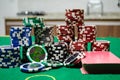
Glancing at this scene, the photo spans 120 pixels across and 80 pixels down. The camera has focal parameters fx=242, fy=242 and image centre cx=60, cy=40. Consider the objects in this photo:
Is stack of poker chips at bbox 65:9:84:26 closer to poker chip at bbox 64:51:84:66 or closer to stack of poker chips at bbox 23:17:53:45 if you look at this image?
stack of poker chips at bbox 23:17:53:45

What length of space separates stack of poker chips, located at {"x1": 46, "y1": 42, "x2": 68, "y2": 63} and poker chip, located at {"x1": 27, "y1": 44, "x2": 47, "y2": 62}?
4 centimetres

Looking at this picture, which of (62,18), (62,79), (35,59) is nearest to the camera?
(62,79)

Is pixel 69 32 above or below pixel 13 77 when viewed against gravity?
above

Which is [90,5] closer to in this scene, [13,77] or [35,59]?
[35,59]

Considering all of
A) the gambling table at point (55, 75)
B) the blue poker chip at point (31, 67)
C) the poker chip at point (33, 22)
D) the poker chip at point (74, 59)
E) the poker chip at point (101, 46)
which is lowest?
the gambling table at point (55, 75)

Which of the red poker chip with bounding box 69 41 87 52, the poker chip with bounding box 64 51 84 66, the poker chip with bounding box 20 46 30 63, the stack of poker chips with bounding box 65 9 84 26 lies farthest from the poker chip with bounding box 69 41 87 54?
the poker chip with bounding box 20 46 30 63

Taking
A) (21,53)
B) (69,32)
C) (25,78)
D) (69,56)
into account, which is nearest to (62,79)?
(25,78)


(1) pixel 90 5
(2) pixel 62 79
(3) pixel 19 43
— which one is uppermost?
(1) pixel 90 5

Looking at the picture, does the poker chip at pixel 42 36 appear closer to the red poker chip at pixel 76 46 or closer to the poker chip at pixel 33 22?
the poker chip at pixel 33 22

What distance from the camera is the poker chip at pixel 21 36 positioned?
1.62 metres

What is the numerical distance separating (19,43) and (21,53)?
70 mm

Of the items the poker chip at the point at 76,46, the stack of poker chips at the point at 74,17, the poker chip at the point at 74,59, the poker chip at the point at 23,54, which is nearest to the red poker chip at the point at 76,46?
the poker chip at the point at 76,46

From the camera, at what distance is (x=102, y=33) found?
3.91 metres

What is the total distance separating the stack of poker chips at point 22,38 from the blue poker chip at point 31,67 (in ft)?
0.35
